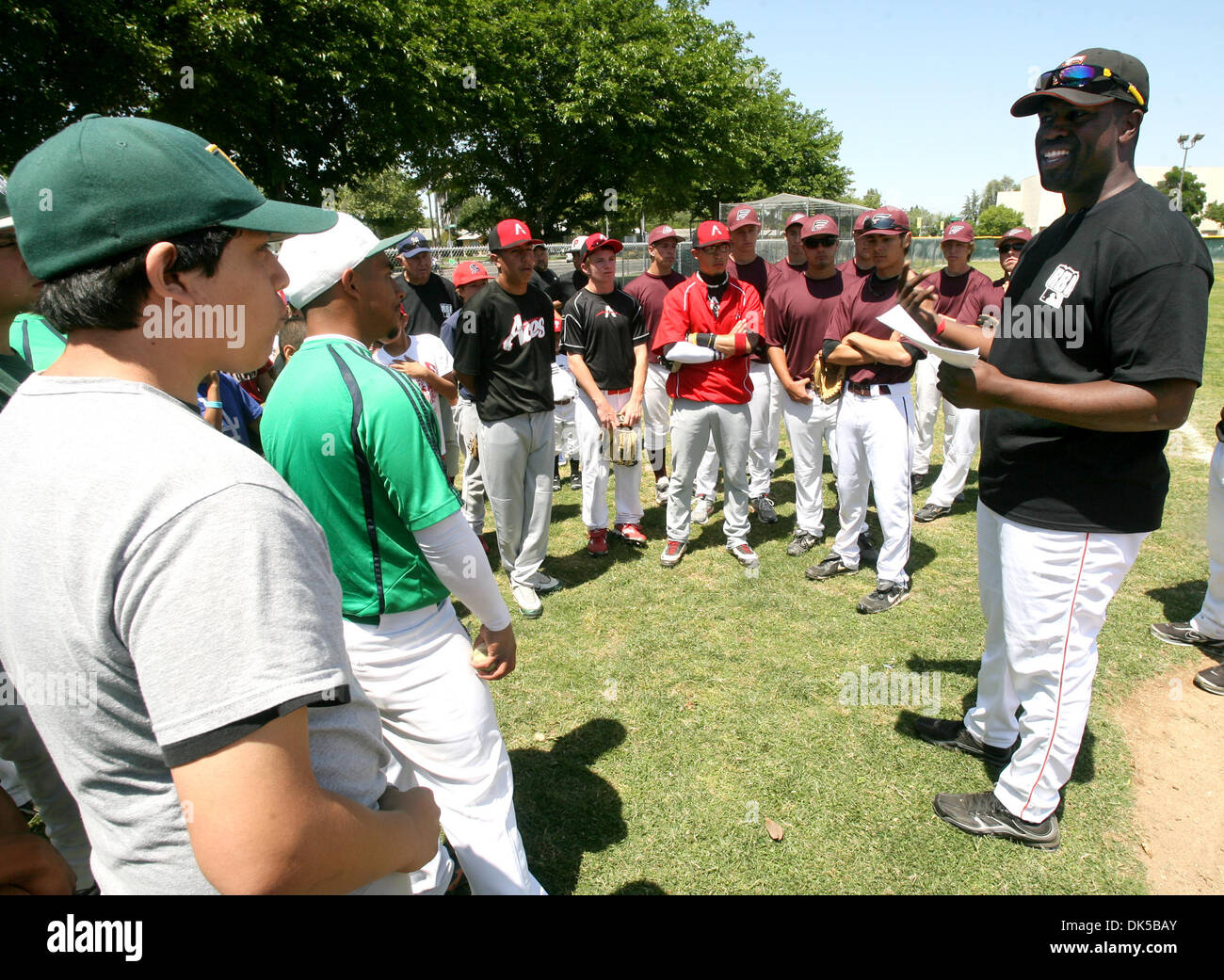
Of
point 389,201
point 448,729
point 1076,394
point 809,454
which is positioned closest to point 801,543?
point 809,454

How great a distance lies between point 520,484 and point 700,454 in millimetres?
1606

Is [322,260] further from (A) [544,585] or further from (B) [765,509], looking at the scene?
(B) [765,509]

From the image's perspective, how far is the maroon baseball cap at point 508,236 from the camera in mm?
5035

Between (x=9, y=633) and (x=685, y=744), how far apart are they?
3089mm

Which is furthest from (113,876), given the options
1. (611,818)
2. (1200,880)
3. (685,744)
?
(1200,880)

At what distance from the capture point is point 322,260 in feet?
7.01

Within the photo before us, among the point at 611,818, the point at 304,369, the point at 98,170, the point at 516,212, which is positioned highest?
the point at 516,212

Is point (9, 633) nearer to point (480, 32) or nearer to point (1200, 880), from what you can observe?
point (1200, 880)

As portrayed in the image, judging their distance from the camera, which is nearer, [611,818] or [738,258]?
[611,818]

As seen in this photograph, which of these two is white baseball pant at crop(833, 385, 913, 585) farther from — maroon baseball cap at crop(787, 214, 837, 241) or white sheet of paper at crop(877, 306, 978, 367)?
white sheet of paper at crop(877, 306, 978, 367)

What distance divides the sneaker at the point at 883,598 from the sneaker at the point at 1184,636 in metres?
1.49

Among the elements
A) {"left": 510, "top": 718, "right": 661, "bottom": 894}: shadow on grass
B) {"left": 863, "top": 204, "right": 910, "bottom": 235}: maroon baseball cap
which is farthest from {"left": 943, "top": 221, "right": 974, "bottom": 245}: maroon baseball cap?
{"left": 510, "top": 718, "right": 661, "bottom": 894}: shadow on grass

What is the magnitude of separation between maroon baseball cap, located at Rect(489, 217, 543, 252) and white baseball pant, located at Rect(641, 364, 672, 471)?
252cm

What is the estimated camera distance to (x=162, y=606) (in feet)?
2.87
